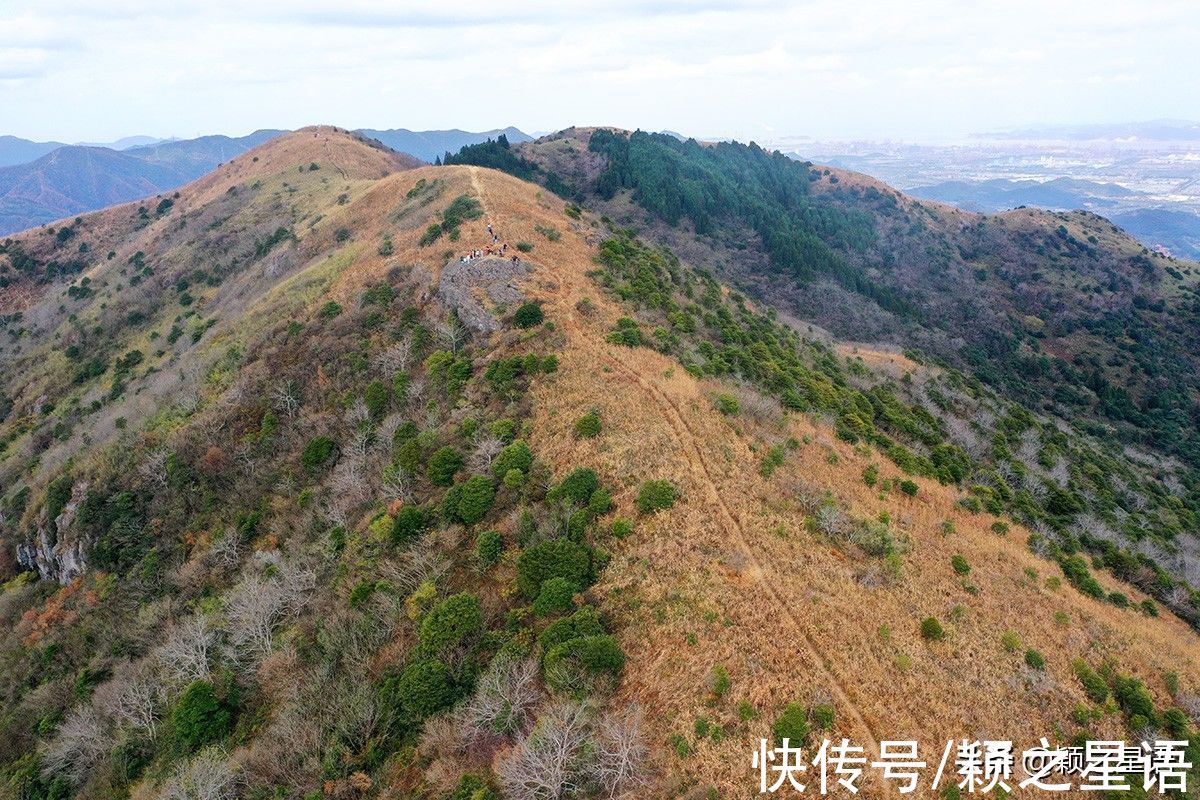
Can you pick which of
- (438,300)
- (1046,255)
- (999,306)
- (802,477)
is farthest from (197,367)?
(1046,255)

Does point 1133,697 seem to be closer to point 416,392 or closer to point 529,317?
point 529,317

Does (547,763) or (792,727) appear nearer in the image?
(547,763)

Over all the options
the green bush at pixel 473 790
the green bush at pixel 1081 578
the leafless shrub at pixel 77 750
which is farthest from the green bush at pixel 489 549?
the green bush at pixel 1081 578

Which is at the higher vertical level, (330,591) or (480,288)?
(480,288)

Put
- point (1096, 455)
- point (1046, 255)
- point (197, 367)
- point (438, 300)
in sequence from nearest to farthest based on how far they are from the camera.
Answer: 1. point (438, 300)
2. point (197, 367)
3. point (1096, 455)
4. point (1046, 255)

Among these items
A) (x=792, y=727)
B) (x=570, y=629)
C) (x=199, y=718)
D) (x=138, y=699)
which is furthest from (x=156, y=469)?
(x=792, y=727)

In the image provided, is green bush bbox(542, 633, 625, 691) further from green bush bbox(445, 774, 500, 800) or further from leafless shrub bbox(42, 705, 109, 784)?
leafless shrub bbox(42, 705, 109, 784)

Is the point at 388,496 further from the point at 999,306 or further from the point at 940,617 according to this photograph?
the point at 999,306
